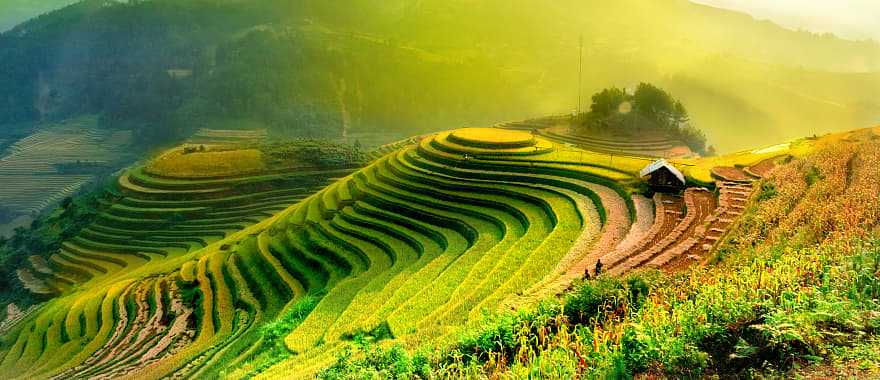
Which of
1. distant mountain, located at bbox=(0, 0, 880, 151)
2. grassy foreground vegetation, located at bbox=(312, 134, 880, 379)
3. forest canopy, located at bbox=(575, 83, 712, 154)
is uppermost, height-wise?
distant mountain, located at bbox=(0, 0, 880, 151)

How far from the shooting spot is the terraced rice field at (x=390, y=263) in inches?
452

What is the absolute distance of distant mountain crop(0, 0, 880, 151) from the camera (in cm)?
8369

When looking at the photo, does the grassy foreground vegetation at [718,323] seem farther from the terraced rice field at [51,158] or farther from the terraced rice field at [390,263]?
the terraced rice field at [51,158]

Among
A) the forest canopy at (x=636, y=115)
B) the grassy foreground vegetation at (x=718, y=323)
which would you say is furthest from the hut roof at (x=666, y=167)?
the forest canopy at (x=636, y=115)

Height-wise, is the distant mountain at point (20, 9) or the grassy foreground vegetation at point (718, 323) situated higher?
the distant mountain at point (20, 9)

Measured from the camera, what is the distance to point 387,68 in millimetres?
111375

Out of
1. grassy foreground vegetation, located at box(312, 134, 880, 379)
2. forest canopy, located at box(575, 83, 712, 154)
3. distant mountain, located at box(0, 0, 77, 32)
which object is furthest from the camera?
distant mountain, located at box(0, 0, 77, 32)

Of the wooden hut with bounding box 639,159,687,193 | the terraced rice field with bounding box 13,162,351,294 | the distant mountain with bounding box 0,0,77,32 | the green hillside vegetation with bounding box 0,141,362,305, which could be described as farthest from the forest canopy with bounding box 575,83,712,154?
the distant mountain with bounding box 0,0,77,32

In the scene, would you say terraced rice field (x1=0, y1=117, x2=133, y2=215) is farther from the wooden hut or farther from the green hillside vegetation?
the wooden hut

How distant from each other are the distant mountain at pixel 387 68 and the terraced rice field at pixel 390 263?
57.0m

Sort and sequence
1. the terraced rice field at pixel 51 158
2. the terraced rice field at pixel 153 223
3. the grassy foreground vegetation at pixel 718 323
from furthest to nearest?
1. the terraced rice field at pixel 51 158
2. the terraced rice field at pixel 153 223
3. the grassy foreground vegetation at pixel 718 323

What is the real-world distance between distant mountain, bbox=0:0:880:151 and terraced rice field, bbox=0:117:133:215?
22.9 feet

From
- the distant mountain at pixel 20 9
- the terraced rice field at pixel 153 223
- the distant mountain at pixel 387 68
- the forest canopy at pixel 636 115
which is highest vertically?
the distant mountain at pixel 20 9

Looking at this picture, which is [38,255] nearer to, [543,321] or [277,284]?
[277,284]
